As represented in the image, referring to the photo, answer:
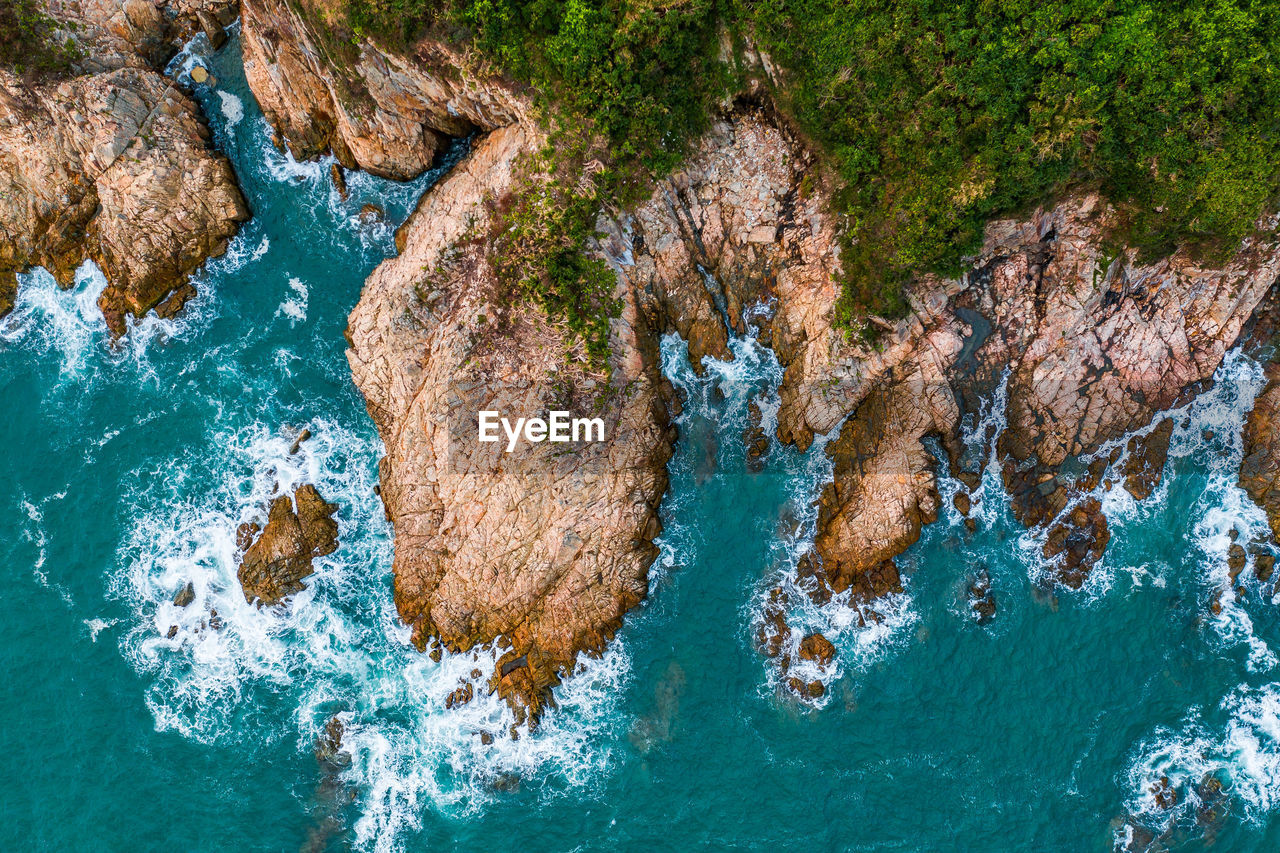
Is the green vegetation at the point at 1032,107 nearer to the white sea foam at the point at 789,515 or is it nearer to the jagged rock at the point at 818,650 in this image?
the white sea foam at the point at 789,515

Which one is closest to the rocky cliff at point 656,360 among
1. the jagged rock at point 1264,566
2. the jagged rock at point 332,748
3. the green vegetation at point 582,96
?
the green vegetation at point 582,96

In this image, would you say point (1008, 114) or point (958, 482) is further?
point (958, 482)

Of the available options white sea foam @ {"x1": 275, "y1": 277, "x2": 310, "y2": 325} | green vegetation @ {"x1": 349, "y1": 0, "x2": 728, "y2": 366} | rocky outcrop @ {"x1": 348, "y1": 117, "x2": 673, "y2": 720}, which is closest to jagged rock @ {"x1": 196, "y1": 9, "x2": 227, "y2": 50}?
green vegetation @ {"x1": 349, "y1": 0, "x2": 728, "y2": 366}

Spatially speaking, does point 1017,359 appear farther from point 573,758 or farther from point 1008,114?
point 573,758

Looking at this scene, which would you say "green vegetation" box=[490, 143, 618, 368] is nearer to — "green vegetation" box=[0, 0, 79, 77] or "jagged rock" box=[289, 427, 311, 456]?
"jagged rock" box=[289, 427, 311, 456]

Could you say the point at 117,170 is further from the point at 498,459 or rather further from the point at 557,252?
the point at 498,459

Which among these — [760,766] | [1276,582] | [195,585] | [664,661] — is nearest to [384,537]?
[195,585]
